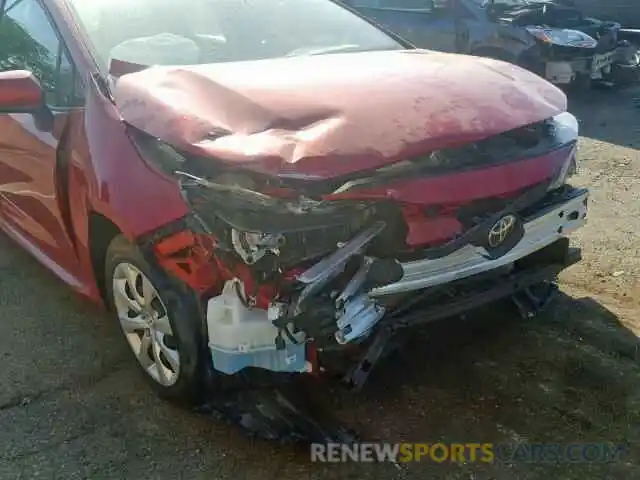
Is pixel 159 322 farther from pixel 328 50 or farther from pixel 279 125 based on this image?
pixel 328 50

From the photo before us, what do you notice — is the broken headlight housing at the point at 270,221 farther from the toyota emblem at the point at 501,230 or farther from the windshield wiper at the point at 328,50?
the windshield wiper at the point at 328,50

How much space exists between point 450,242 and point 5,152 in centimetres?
240

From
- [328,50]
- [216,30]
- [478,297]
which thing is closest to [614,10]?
[328,50]

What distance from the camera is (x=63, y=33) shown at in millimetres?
3334

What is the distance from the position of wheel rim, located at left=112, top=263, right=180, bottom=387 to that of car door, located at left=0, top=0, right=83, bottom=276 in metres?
0.46

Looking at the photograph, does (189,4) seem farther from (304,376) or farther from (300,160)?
(304,376)

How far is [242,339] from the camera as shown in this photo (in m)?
2.57

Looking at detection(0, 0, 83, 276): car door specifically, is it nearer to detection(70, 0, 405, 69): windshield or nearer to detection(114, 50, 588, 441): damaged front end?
detection(70, 0, 405, 69): windshield

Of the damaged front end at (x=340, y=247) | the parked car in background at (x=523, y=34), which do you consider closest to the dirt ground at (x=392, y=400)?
the damaged front end at (x=340, y=247)

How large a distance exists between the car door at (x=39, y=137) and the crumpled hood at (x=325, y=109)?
0.48m

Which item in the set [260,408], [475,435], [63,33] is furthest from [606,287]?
[63,33]

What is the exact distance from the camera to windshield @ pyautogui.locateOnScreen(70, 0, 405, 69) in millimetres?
3381

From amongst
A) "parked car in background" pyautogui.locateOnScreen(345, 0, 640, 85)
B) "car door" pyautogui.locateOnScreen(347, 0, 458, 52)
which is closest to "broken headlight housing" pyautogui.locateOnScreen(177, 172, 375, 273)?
"parked car in background" pyautogui.locateOnScreen(345, 0, 640, 85)

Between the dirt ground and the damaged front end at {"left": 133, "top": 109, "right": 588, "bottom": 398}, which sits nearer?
the damaged front end at {"left": 133, "top": 109, "right": 588, "bottom": 398}
